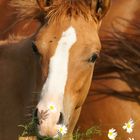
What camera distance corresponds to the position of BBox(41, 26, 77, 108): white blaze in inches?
128

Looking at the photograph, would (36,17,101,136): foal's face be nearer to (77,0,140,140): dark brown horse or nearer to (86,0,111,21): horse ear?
(86,0,111,21): horse ear

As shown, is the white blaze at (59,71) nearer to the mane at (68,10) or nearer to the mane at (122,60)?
the mane at (68,10)

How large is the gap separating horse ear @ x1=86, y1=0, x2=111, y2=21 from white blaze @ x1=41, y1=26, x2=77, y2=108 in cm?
28

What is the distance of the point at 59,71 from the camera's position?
336cm

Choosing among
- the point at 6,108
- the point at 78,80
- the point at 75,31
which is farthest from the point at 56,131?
the point at 6,108

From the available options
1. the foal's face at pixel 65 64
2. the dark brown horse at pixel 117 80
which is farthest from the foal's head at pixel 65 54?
the dark brown horse at pixel 117 80

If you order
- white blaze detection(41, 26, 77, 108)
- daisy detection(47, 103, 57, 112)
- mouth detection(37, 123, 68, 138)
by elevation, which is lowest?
mouth detection(37, 123, 68, 138)

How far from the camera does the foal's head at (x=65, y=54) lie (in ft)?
10.6

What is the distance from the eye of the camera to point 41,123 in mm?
3178

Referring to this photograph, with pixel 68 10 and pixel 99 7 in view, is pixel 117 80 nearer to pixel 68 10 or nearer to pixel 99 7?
pixel 99 7

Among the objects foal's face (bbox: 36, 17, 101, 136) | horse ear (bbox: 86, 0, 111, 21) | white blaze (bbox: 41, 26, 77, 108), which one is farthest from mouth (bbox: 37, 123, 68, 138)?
horse ear (bbox: 86, 0, 111, 21)

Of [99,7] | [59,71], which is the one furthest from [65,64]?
[99,7]

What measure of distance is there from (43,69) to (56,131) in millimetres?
479

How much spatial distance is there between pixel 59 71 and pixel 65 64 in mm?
66
